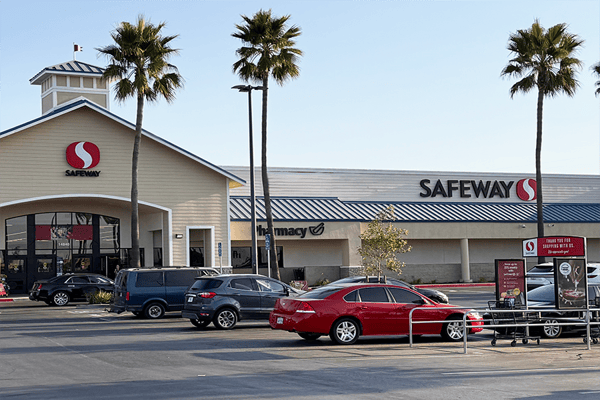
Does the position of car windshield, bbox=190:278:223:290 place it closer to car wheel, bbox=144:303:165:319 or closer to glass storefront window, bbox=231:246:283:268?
car wheel, bbox=144:303:165:319

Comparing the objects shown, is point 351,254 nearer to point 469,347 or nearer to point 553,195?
point 553,195

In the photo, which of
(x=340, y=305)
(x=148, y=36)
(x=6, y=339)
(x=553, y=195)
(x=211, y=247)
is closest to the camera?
(x=340, y=305)

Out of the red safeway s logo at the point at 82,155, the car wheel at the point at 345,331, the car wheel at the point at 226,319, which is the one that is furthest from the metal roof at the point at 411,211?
the car wheel at the point at 345,331

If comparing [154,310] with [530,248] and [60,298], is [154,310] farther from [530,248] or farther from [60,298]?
[530,248]

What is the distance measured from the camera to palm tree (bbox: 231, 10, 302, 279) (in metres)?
33.8

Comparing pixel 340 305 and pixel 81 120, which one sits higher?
pixel 81 120

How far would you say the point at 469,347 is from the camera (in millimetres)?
16844

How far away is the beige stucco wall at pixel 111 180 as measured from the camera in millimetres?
36344

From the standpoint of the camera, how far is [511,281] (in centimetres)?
1811

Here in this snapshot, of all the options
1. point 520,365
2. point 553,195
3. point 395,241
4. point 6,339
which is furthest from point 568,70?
point 6,339

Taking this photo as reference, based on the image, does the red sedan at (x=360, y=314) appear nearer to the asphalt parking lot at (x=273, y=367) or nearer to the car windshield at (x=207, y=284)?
the asphalt parking lot at (x=273, y=367)

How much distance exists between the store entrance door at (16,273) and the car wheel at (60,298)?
760cm

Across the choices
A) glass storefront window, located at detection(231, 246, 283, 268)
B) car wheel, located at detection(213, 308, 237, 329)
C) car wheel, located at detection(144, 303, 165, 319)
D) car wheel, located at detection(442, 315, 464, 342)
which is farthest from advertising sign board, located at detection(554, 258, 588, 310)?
glass storefront window, located at detection(231, 246, 283, 268)

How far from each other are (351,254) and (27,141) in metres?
19.4
